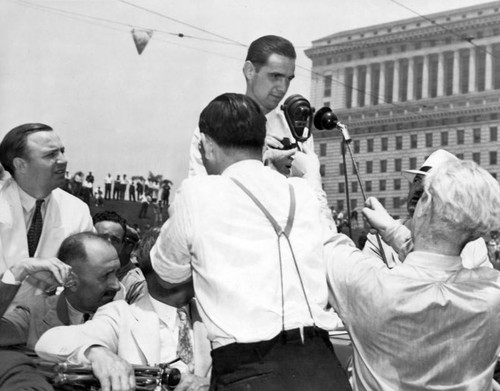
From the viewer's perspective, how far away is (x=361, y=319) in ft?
7.25

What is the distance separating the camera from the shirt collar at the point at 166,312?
2586 mm

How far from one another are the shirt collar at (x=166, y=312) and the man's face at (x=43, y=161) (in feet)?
3.53

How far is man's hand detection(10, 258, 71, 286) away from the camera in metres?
2.54

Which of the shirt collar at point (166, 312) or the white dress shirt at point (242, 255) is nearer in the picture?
the white dress shirt at point (242, 255)

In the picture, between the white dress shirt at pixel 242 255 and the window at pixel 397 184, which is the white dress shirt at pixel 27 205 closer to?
the white dress shirt at pixel 242 255

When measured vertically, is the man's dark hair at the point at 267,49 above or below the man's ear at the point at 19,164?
above

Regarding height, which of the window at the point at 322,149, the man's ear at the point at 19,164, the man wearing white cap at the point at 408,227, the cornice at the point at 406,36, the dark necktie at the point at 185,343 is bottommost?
the dark necktie at the point at 185,343

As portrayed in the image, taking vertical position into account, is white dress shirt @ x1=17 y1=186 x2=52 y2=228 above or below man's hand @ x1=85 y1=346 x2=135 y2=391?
above

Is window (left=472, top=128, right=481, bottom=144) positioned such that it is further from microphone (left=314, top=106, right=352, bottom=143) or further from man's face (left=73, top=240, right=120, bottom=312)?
man's face (left=73, top=240, right=120, bottom=312)

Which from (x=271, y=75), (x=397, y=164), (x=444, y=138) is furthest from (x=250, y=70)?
(x=397, y=164)

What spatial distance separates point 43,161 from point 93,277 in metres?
0.76

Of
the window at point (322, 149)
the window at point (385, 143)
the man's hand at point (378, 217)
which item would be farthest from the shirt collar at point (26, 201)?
the window at point (385, 143)

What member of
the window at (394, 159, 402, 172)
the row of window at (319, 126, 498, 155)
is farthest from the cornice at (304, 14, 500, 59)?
the window at (394, 159, 402, 172)

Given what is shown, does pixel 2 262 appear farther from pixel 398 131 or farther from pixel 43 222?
pixel 398 131
